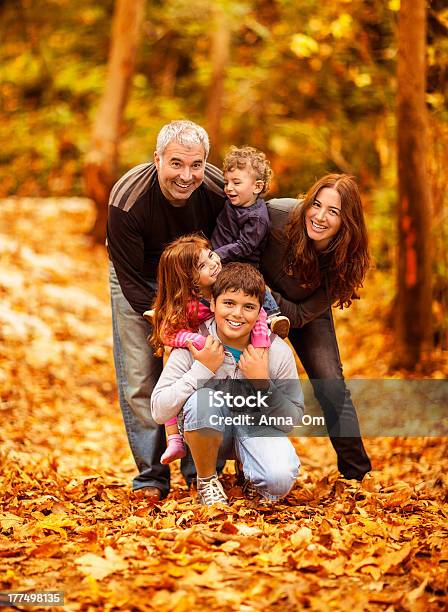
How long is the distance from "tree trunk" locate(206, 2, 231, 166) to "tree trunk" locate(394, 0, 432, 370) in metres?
6.70

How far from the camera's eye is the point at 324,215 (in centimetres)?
427

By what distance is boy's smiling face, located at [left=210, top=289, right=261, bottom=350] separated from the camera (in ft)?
13.6

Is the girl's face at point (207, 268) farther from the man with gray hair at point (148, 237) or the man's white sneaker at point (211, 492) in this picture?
the man's white sneaker at point (211, 492)

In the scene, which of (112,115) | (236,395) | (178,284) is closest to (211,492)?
(236,395)

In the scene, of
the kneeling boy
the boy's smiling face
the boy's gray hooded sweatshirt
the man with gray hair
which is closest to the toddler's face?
the man with gray hair

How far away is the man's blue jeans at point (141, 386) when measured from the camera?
4.79m

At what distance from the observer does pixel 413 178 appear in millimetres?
7172

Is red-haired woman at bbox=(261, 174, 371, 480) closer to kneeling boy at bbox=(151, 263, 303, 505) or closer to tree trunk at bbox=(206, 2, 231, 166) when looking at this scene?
kneeling boy at bbox=(151, 263, 303, 505)

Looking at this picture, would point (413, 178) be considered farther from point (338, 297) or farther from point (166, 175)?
point (166, 175)

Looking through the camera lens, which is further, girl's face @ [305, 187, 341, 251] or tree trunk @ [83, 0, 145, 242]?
tree trunk @ [83, 0, 145, 242]

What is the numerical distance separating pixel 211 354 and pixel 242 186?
88 cm

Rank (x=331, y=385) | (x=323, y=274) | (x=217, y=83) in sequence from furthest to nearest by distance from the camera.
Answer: (x=217, y=83) → (x=331, y=385) → (x=323, y=274)

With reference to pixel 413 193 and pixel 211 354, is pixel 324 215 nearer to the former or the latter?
pixel 211 354

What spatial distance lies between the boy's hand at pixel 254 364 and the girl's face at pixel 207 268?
0.39 meters
